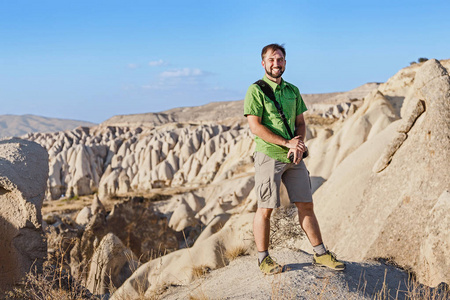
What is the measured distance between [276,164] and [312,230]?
2.40 ft

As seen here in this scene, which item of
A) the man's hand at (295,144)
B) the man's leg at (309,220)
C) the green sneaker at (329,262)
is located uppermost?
the man's hand at (295,144)

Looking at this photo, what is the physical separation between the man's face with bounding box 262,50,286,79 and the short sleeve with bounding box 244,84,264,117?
210 millimetres

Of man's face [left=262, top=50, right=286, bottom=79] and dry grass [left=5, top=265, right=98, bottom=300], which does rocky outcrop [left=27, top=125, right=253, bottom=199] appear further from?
man's face [left=262, top=50, right=286, bottom=79]

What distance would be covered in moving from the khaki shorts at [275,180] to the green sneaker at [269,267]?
529 mm

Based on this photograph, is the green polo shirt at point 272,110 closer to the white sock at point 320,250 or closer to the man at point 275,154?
the man at point 275,154

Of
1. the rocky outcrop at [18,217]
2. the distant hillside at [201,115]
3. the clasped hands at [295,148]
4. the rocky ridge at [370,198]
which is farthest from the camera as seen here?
the distant hillside at [201,115]

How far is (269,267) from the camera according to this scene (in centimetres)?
408

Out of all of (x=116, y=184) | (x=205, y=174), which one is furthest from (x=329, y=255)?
(x=116, y=184)

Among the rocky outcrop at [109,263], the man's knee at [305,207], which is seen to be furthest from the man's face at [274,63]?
the rocky outcrop at [109,263]

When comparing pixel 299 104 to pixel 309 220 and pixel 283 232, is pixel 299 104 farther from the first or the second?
pixel 283 232

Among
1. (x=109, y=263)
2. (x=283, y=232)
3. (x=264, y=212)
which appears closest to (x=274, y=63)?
(x=264, y=212)

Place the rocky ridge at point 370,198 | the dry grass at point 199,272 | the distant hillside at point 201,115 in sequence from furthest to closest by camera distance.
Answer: the distant hillside at point 201,115 → the rocky ridge at point 370,198 → the dry grass at point 199,272

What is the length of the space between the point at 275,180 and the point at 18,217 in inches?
142

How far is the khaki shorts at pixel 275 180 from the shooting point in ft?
12.9
